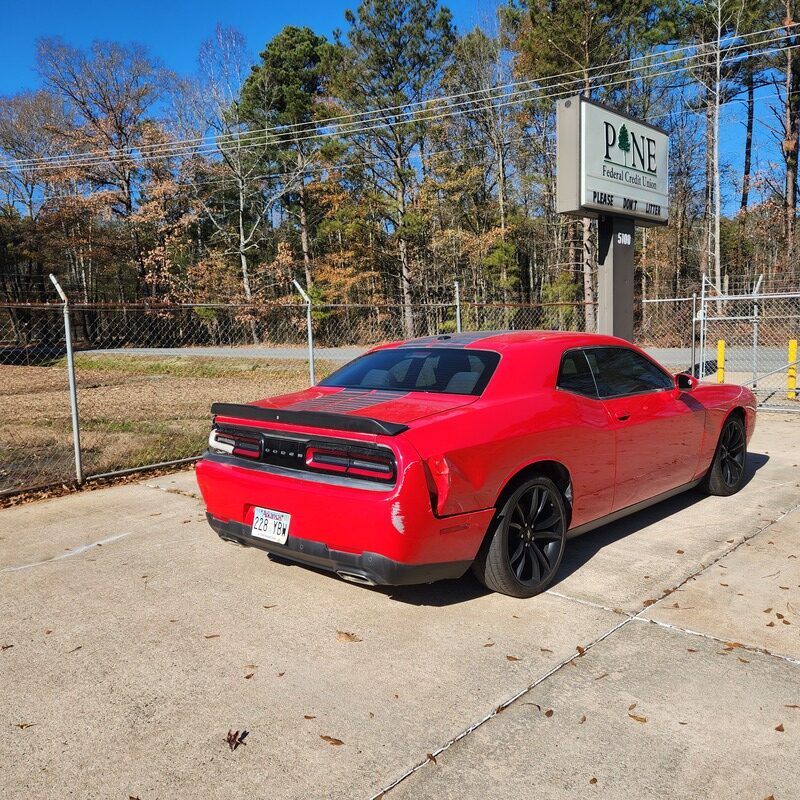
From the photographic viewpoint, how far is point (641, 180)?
9.91m

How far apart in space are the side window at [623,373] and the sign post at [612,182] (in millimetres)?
4311

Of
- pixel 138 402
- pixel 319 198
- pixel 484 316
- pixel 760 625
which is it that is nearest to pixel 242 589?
pixel 760 625

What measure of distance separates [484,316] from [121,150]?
2065 cm

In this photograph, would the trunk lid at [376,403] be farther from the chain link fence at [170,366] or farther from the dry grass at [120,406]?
the dry grass at [120,406]

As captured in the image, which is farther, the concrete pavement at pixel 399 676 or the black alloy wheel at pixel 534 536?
the black alloy wheel at pixel 534 536

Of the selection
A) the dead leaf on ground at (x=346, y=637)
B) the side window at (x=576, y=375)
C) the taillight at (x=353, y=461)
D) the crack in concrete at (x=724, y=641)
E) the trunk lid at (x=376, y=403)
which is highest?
the side window at (x=576, y=375)

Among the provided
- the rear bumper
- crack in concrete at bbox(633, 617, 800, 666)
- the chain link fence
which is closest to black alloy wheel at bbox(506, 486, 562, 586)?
the rear bumper

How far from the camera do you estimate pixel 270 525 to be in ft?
12.4

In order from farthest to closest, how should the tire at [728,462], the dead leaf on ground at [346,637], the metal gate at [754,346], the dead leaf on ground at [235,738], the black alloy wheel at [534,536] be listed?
the metal gate at [754,346] < the tire at [728,462] < the black alloy wheel at [534,536] < the dead leaf on ground at [346,637] < the dead leaf on ground at [235,738]

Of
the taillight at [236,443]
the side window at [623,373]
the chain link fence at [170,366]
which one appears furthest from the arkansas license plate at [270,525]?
the chain link fence at [170,366]

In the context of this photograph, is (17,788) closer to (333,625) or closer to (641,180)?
(333,625)

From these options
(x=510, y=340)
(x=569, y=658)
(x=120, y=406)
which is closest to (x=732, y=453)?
(x=510, y=340)

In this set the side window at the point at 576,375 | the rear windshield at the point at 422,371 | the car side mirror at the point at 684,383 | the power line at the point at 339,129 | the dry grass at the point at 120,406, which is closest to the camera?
the rear windshield at the point at 422,371

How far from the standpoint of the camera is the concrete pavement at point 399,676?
243cm
